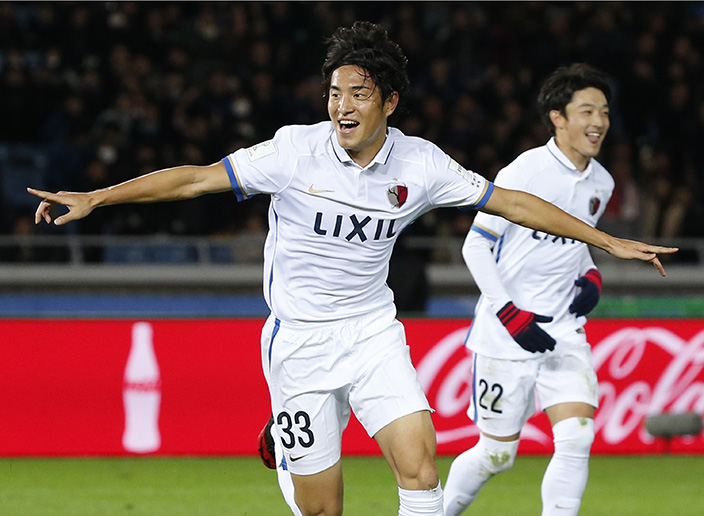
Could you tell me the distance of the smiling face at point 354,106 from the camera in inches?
161

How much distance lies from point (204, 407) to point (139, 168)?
12.5ft

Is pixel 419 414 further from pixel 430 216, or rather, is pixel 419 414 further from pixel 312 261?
pixel 430 216

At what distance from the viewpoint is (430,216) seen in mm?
11328

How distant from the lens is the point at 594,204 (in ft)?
17.4

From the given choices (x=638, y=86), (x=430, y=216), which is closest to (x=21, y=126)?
(x=430, y=216)

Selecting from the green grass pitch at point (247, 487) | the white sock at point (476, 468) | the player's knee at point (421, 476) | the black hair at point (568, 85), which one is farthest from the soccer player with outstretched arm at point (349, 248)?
the green grass pitch at point (247, 487)

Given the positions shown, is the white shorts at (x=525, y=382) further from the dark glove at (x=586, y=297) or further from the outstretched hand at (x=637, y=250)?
the outstretched hand at (x=637, y=250)

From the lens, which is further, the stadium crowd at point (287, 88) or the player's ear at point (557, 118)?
the stadium crowd at point (287, 88)

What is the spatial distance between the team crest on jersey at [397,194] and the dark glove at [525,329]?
3.39 feet

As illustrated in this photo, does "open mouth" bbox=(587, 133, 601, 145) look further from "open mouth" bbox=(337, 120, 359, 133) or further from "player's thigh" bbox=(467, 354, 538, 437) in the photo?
"open mouth" bbox=(337, 120, 359, 133)

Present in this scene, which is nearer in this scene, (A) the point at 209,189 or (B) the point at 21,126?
(A) the point at 209,189

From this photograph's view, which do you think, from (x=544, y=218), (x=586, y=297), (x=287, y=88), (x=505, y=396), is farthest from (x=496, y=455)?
(x=287, y=88)

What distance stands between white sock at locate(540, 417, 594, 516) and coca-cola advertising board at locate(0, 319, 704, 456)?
9.89ft

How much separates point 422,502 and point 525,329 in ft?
3.92
